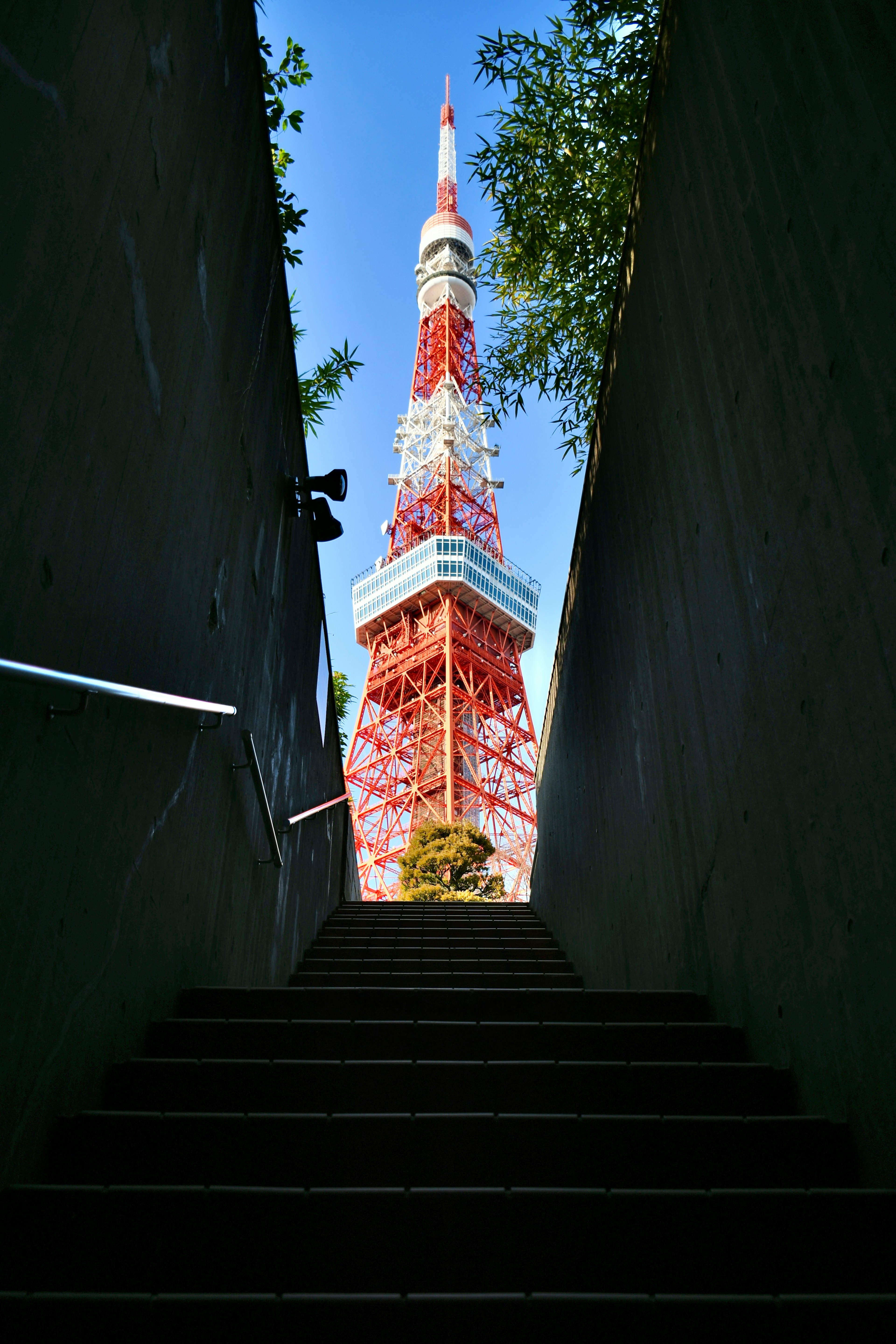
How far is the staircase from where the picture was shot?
112cm

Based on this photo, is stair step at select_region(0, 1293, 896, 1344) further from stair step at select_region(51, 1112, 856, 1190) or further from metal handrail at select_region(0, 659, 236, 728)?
metal handrail at select_region(0, 659, 236, 728)

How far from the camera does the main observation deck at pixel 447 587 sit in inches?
1086

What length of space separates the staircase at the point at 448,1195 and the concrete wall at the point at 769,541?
0.22 m

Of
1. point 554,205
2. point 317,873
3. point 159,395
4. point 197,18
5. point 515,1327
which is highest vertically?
point 554,205

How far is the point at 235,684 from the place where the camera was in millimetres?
3152

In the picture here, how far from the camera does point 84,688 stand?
148 centimetres

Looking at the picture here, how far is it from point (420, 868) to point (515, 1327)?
1646 cm

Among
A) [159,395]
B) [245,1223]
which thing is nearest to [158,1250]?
[245,1223]

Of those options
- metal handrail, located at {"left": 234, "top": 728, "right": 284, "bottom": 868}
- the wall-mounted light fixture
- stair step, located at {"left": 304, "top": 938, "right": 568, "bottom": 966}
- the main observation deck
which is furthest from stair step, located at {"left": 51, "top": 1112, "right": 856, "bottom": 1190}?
the main observation deck

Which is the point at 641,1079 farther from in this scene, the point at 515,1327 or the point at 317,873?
the point at 317,873

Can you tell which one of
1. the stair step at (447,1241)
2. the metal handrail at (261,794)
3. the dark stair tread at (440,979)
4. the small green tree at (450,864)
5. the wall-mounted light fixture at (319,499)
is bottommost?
the stair step at (447,1241)

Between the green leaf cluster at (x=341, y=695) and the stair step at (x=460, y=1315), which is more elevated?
the green leaf cluster at (x=341, y=695)

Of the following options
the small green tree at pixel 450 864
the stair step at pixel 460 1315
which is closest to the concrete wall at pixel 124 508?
the stair step at pixel 460 1315

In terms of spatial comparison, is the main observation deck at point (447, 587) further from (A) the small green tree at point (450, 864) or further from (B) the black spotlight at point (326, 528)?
(B) the black spotlight at point (326, 528)
